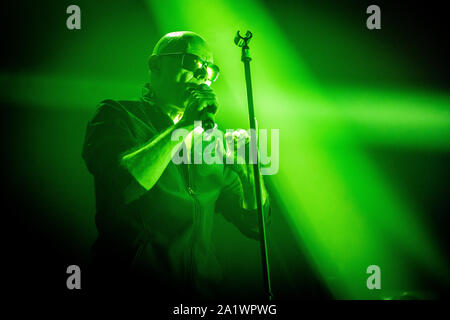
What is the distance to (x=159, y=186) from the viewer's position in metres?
1.81

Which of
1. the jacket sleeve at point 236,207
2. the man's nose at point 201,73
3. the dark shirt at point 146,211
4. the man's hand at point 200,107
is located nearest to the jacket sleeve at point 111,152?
the dark shirt at point 146,211

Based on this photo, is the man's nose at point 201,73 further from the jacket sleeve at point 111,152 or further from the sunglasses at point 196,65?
the jacket sleeve at point 111,152

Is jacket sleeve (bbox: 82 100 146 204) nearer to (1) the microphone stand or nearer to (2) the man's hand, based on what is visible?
(2) the man's hand

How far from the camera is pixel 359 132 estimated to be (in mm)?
2836

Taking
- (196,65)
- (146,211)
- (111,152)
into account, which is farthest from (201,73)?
(146,211)

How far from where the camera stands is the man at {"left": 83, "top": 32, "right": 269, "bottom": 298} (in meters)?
1.62

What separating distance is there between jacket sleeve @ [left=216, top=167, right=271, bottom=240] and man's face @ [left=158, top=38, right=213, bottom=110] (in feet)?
1.63

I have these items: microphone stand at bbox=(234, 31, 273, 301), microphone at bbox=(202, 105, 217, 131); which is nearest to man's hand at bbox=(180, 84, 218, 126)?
microphone at bbox=(202, 105, 217, 131)

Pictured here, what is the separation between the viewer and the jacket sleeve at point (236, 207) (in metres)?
2.10

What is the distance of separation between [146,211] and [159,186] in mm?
138

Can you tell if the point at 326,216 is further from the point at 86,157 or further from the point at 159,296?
the point at 86,157

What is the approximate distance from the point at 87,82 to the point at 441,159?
2.70m

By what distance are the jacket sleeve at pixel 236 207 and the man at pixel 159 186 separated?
29 mm
